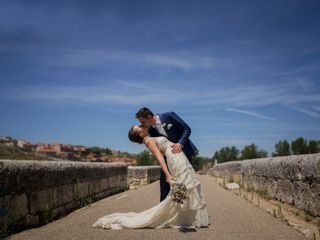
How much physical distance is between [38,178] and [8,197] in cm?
116

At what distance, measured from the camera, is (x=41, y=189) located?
7176 mm

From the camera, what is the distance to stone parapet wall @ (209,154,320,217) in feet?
24.9

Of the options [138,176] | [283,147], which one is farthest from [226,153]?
[138,176]

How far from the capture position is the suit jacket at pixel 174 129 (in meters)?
6.68

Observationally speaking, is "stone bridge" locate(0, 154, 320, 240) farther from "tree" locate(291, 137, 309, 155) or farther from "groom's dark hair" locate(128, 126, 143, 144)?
"tree" locate(291, 137, 309, 155)

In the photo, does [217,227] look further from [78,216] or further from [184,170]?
[78,216]

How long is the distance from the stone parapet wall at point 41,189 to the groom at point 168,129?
199cm

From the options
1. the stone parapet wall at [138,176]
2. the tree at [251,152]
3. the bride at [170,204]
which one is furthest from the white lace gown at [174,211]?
the tree at [251,152]

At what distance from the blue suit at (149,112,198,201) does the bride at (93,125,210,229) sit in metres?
0.17

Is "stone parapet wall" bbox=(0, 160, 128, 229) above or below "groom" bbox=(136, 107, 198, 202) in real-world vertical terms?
below

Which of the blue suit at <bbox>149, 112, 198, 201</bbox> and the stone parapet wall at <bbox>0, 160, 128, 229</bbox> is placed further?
the blue suit at <bbox>149, 112, 198, 201</bbox>

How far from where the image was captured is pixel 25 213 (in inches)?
257

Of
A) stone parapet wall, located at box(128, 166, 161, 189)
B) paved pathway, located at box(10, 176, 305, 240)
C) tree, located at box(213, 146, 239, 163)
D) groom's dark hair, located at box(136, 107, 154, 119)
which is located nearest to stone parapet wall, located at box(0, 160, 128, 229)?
paved pathway, located at box(10, 176, 305, 240)

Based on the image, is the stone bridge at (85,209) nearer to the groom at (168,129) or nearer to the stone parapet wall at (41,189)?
the stone parapet wall at (41,189)
